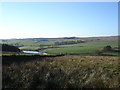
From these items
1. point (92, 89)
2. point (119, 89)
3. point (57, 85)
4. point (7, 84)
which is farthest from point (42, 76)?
point (119, 89)

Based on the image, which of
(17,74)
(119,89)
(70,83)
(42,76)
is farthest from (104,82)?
(17,74)

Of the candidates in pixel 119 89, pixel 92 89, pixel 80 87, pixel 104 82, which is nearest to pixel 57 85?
pixel 80 87

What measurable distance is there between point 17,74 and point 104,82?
14.2ft

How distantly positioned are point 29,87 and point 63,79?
172 centimetres

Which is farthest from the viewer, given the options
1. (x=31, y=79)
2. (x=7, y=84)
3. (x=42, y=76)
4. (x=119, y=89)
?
(x=42, y=76)

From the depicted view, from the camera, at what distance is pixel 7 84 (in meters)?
6.19

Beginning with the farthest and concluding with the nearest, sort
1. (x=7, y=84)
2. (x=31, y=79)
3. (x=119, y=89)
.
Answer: (x=31, y=79) < (x=7, y=84) < (x=119, y=89)

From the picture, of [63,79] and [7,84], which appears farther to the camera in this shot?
[63,79]

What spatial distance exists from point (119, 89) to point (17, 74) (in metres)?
4.88

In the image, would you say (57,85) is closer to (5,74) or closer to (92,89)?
(92,89)

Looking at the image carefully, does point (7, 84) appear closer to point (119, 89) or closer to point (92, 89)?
point (92, 89)

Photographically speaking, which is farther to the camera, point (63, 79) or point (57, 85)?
point (63, 79)

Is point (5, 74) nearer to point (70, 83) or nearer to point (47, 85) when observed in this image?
point (47, 85)

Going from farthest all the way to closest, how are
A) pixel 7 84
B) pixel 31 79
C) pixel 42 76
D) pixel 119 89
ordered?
pixel 42 76, pixel 31 79, pixel 7 84, pixel 119 89
